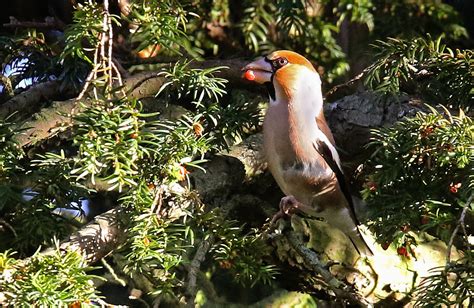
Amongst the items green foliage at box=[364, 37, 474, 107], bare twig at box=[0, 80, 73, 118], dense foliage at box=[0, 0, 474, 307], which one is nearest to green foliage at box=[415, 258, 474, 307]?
dense foliage at box=[0, 0, 474, 307]

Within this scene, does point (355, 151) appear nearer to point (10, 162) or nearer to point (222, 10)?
point (222, 10)

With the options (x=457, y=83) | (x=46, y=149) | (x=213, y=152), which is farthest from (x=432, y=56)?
(x=46, y=149)

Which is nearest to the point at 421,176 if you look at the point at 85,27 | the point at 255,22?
the point at 85,27

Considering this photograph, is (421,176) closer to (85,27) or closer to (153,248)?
(153,248)

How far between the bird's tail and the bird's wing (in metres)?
0.03

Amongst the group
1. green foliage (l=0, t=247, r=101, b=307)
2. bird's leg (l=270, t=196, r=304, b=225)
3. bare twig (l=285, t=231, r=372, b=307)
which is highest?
green foliage (l=0, t=247, r=101, b=307)

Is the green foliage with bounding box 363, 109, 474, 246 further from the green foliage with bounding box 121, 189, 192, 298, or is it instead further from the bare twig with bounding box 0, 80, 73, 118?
the bare twig with bounding box 0, 80, 73, 118

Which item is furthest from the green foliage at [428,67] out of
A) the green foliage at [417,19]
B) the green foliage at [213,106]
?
the green foliage at [417,19]

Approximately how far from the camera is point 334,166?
1.54 metres

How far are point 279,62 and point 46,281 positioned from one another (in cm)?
71

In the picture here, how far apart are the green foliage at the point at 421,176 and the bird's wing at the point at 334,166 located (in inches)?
9.9

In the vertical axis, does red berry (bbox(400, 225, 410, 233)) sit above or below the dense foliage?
below

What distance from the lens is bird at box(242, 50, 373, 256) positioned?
151 centimetres

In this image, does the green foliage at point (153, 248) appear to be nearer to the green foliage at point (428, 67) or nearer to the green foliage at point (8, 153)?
the green foliage at point (8, 153)
